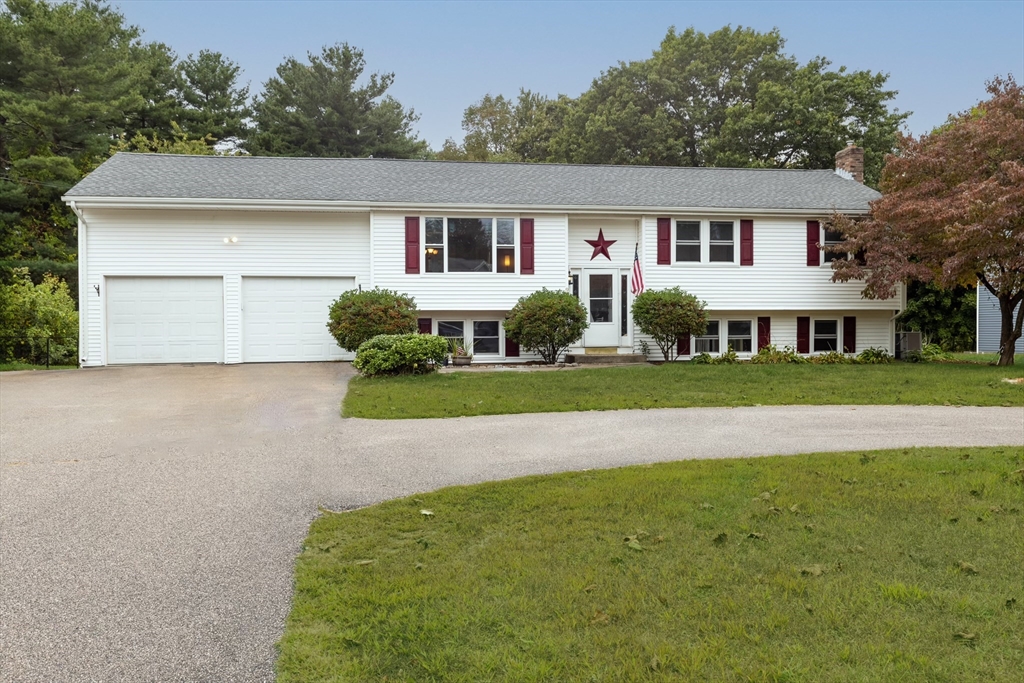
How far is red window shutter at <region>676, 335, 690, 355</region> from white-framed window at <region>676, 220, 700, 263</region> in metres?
2.21

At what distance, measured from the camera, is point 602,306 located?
18734 mm

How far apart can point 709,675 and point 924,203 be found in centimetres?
1615

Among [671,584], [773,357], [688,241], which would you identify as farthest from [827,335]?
[671,584]

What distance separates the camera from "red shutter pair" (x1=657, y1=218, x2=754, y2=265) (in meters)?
18.7

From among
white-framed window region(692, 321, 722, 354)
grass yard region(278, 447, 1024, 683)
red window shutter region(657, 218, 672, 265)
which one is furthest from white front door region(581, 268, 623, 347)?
grass yard region(278, 447, 1024, 683)

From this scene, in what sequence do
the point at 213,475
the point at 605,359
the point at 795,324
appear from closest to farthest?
the point at 213,475
the point at 605,359
the point at 795,324

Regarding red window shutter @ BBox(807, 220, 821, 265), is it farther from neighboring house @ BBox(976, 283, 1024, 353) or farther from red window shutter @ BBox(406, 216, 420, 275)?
neighboring house @ BBox(976, 283, 1024, 353)

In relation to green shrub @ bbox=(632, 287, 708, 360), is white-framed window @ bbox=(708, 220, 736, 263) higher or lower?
higher

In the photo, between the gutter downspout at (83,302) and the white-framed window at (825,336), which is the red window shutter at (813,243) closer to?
the white-framed window at (825,336)

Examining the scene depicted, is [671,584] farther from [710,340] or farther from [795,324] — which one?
[795,324]

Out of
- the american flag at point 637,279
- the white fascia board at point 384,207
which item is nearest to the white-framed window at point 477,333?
the white fascia board at point 384,207

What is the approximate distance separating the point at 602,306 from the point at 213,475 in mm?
13816

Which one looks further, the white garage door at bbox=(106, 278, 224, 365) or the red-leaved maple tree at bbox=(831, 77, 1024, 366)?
the white garage door at bbox=(106, 278, 224, 365)

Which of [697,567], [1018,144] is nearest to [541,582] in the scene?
[697,567]
